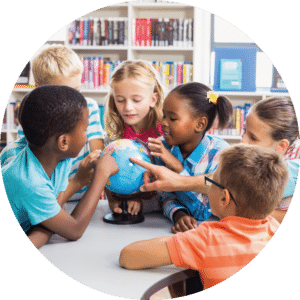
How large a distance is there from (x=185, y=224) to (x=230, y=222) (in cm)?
26

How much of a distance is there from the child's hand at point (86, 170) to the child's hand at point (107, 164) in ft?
0.20

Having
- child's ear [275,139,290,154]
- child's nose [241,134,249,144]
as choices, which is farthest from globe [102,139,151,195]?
child's ear [275,139,290,154]

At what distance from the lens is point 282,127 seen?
1266 millimetres

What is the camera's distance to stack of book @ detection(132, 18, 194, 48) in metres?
1.66

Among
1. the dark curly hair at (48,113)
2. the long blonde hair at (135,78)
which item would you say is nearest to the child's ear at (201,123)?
the long blonde hair at (135,78)

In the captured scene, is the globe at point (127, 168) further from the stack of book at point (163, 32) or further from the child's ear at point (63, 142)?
the stack of book at point (163, 32)

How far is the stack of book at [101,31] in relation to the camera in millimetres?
1616

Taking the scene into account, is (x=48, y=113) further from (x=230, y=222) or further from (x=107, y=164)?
(x=230, y=222)

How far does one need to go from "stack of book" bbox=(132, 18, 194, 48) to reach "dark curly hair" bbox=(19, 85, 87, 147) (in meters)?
0.68

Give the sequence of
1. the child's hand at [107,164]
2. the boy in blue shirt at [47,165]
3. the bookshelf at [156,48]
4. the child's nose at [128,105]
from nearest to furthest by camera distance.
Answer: the boy in blue shirt at [47,165]
the child's hand at [107,164]
the child's nose at [128,105]
the bookshelf at [156,48]

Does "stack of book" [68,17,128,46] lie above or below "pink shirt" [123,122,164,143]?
above

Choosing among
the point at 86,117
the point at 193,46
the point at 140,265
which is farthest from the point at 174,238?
the point at 193,46

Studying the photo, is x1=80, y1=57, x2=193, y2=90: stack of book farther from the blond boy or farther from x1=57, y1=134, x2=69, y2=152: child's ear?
the blond boy

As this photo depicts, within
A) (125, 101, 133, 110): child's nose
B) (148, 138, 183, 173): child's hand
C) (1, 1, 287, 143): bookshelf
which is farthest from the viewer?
(1, 1, 287, 143): bookshelf
